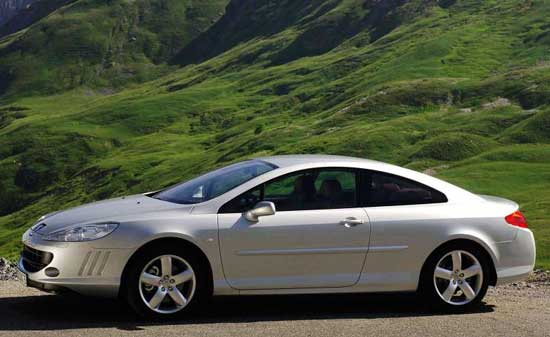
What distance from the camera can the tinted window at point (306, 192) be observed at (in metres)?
10.3

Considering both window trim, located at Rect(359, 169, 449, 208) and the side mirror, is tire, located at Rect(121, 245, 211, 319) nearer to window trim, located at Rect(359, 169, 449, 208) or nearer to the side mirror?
the side mirror

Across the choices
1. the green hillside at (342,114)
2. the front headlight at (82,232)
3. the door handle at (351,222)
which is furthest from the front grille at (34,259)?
the green hillside at (342,114)

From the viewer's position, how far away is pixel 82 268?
31.6 feet

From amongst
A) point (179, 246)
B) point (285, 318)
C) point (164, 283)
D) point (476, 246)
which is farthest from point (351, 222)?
point (164, 283)

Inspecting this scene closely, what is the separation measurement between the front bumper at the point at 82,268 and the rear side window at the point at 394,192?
301 centimetres

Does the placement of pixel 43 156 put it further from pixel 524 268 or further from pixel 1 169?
pixel 524 268

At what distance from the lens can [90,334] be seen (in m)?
9.07

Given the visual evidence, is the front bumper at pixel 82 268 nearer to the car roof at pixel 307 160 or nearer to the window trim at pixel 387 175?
the car roof at pixel 307 160

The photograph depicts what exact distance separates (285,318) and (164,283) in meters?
1.47

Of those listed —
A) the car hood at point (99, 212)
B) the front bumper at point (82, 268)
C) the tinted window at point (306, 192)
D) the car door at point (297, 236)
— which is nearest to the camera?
the front bumper at point (82, 268)

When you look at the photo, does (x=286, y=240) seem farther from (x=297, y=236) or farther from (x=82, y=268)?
(x=82, y=268)

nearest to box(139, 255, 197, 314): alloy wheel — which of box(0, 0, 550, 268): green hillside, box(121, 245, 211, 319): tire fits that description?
box(121, 245, 211, 319): tire

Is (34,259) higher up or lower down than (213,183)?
lower down

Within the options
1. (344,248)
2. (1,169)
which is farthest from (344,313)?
(1,169)
